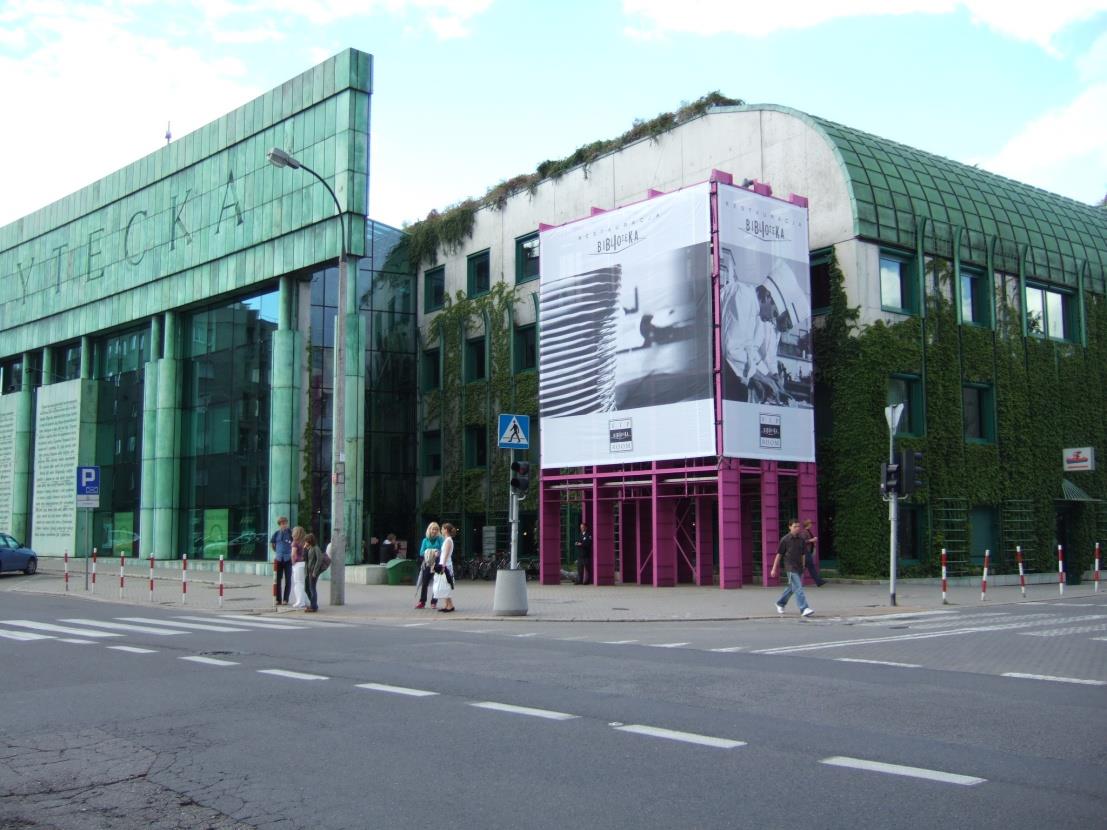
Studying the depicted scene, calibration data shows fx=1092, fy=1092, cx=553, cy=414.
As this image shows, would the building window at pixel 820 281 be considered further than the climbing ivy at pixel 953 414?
Yes

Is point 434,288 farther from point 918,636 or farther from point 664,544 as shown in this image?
point 918,636

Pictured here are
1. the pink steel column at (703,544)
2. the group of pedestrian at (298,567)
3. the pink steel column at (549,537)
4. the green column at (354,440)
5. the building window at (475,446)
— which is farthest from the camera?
the building window at (475,446)

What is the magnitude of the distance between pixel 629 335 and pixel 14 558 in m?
22.2

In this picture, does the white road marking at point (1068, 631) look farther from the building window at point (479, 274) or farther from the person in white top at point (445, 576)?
the building window at point (479, 274)

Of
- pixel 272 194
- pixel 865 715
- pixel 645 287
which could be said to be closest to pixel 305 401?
pixel 272 194

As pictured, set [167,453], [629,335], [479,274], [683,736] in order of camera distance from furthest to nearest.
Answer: [167,453] → [479,274] → [629,335] → [683,736]

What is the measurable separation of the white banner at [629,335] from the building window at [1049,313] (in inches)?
583

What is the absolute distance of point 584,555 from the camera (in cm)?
3102

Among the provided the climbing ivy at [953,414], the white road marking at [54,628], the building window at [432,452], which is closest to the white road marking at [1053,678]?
the white road marking at [54,628]

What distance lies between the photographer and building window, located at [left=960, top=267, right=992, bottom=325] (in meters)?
35.3

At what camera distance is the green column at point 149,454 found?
43.7m

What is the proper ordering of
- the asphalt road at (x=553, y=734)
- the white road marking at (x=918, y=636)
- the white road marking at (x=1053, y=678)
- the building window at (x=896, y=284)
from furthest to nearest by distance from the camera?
1. the building window at (x=896, y=284)
2. the white road marking at (x=918, y=636)
3. the white road marking at (x=1053, y=678)
4. the asphalt road at (x=553, y=734)

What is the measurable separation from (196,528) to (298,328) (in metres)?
9.57

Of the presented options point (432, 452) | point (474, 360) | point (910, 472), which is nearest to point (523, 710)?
point (910, 472)
